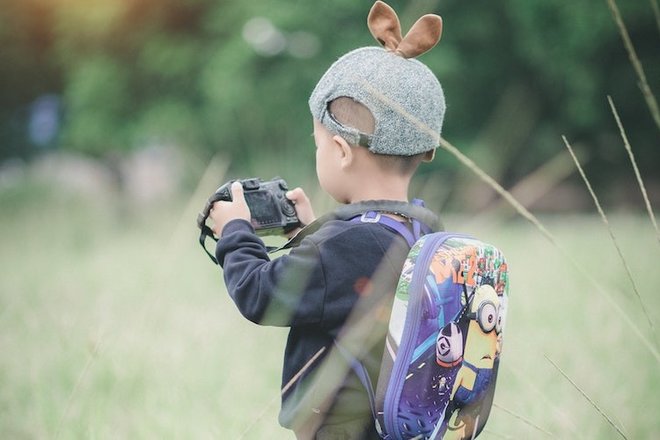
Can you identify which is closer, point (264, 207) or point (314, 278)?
point (314, 278)

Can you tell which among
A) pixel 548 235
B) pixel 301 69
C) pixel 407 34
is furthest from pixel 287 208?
pixel 301 69

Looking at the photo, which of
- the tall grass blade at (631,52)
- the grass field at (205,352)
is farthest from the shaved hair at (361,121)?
Answer: the tall grass blade at (631,52)

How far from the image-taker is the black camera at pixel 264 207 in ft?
5.76

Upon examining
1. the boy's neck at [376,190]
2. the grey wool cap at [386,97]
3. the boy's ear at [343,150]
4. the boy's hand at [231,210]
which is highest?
the grey wool cap at [386,97]

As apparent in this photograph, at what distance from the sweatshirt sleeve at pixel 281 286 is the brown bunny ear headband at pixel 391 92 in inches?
11.3

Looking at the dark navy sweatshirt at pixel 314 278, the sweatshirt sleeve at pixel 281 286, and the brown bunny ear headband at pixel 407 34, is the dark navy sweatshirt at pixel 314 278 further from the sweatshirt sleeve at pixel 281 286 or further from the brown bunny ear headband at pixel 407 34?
the brown bunny ear headband at pixel 407 34

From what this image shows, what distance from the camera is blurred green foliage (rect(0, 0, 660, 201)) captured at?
47.3 ft

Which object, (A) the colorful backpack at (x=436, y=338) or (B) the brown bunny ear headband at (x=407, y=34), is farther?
(B) the brown bunny ear headband at (x=407, y=34)

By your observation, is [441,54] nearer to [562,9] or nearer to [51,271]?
[562,9]

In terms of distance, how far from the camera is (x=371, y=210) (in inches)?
66.3

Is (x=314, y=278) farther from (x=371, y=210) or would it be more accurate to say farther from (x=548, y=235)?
(x=548, y=235)

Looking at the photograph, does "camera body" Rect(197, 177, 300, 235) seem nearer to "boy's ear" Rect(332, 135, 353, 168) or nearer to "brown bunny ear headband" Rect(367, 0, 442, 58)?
"boy's ear" Rect(332, 135, 353, 168)

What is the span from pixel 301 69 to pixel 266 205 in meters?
13.2

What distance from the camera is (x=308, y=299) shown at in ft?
5.19
